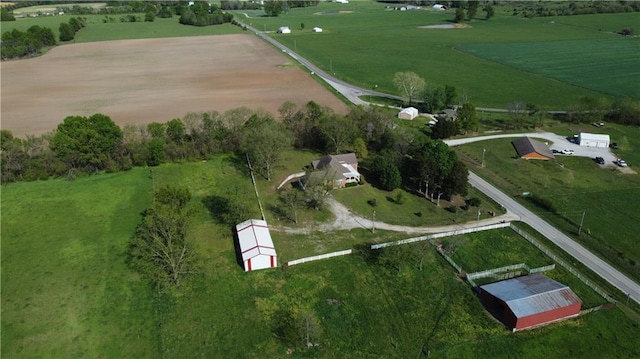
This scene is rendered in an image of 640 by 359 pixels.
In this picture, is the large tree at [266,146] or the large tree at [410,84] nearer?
the large tree at [266,146]

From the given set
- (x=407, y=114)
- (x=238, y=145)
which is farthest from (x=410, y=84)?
(x=238, y=145)

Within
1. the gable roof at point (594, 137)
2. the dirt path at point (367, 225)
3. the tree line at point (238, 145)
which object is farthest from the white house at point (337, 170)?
the gable roof at point (594, 137)

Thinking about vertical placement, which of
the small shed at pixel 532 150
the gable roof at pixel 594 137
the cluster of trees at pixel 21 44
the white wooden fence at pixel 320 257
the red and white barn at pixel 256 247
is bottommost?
the white wooden fence at pixel 320 257

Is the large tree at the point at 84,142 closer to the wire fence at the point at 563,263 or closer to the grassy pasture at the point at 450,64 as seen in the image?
the wire fence at the point at 563,263

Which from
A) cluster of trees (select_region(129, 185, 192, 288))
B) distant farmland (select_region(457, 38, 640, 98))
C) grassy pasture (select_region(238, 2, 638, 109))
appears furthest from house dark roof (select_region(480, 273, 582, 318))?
distant farmland (select_region(457, 38, 640, 98))

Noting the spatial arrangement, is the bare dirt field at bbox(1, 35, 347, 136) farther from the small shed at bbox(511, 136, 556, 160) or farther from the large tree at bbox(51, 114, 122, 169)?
the small shed at bbox(511, 136, 556, 160)

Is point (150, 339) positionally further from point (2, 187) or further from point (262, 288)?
point (2, 187)

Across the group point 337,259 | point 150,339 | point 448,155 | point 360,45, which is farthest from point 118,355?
point 360,45
